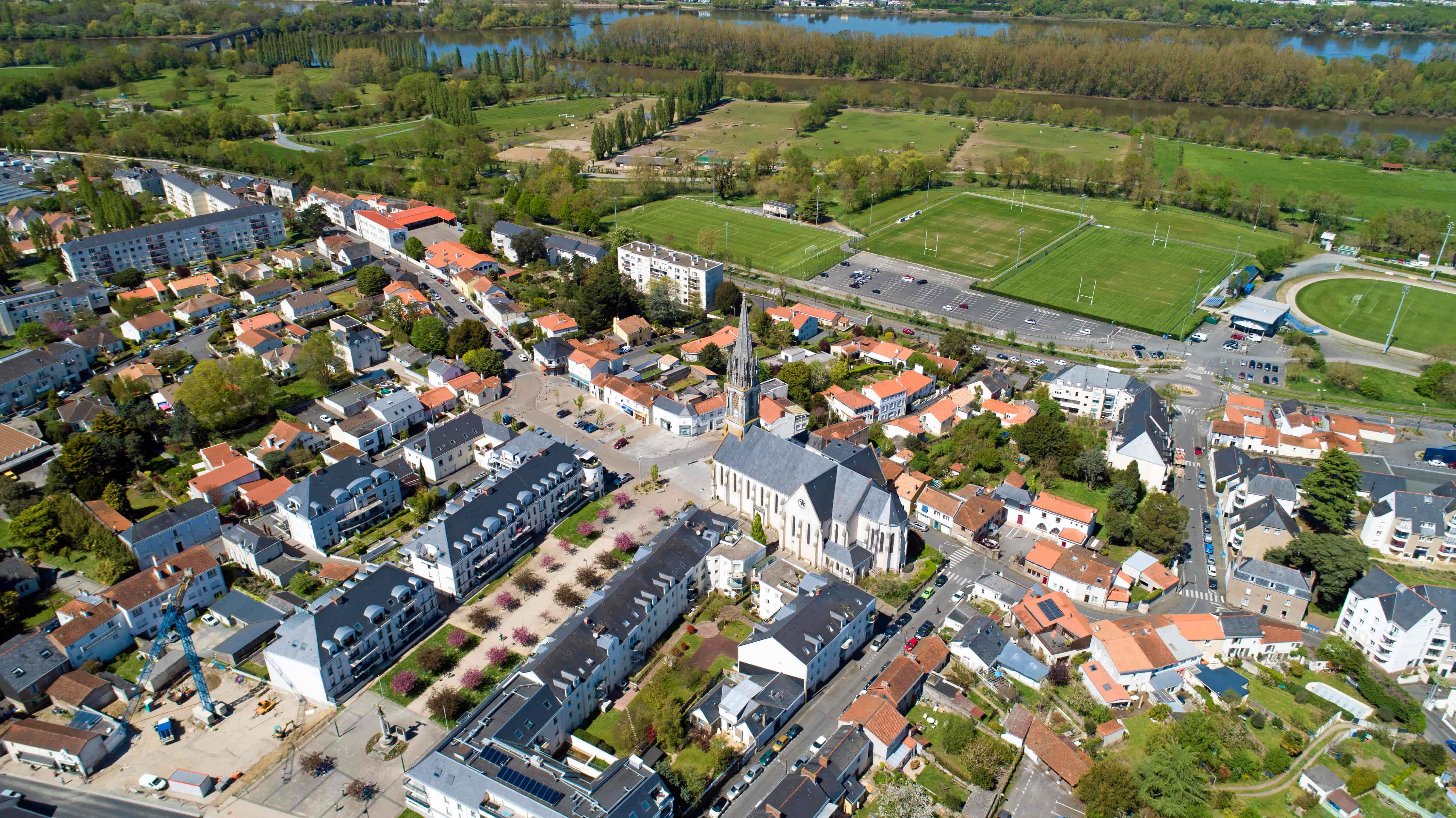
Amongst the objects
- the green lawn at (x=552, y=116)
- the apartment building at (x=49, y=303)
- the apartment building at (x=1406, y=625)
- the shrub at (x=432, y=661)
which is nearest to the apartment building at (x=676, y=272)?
the shrub at (x=432, y=661)

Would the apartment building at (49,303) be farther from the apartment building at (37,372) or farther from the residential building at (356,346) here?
the residential building at (356,346)

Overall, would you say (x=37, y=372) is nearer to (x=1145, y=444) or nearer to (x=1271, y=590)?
(x=1145, y=444)

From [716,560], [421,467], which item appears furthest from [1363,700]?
[421,467]

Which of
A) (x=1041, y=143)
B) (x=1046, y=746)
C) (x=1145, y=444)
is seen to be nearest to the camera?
(x=1046, y=746)

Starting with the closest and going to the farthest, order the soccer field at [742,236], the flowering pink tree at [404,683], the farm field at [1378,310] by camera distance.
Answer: the flowering pink tree at [404,683]
the farm field at [1378,310]
the soccer field at [742,236]

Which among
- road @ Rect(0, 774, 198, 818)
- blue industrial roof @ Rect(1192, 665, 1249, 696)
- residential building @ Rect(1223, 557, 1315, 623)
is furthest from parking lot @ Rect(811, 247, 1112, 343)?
road @ Rect(0, 774, 198, 818)

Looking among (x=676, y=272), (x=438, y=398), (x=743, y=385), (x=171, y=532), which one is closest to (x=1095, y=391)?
(x=743, y=385)
